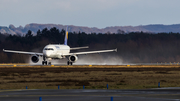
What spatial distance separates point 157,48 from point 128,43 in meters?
13.7

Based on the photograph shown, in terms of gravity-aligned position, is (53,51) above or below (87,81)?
above

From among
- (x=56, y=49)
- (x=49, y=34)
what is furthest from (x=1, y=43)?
(x=56, y=49)

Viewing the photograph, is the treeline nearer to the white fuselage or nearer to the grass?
the white fuselage

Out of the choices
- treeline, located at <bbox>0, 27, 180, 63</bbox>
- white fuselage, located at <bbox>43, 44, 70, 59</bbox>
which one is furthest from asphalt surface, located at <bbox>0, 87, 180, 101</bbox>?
treeline, located at <bbox>0, 27, 180, 63</bbox>

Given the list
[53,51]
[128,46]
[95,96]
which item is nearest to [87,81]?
[95,96]

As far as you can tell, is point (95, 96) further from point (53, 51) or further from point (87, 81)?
point (53, 51)

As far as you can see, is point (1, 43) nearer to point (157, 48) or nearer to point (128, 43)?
point (128, 43)

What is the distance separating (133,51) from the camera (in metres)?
160

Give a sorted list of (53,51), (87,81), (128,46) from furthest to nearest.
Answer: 1. (128,46)
2. (53,51)
3. (87,81)

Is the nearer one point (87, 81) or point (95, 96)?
point (95, 96)

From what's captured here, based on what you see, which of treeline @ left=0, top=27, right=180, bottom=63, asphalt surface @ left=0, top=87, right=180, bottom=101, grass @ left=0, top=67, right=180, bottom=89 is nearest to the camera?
asphalt surface @ left=0, top=87, right=180, bottom=101

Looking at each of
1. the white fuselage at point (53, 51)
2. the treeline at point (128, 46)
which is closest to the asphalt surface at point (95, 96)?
the white fuselage at point (53, 51)

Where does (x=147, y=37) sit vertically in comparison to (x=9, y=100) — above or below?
above

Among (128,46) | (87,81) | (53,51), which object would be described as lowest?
(87,81)
